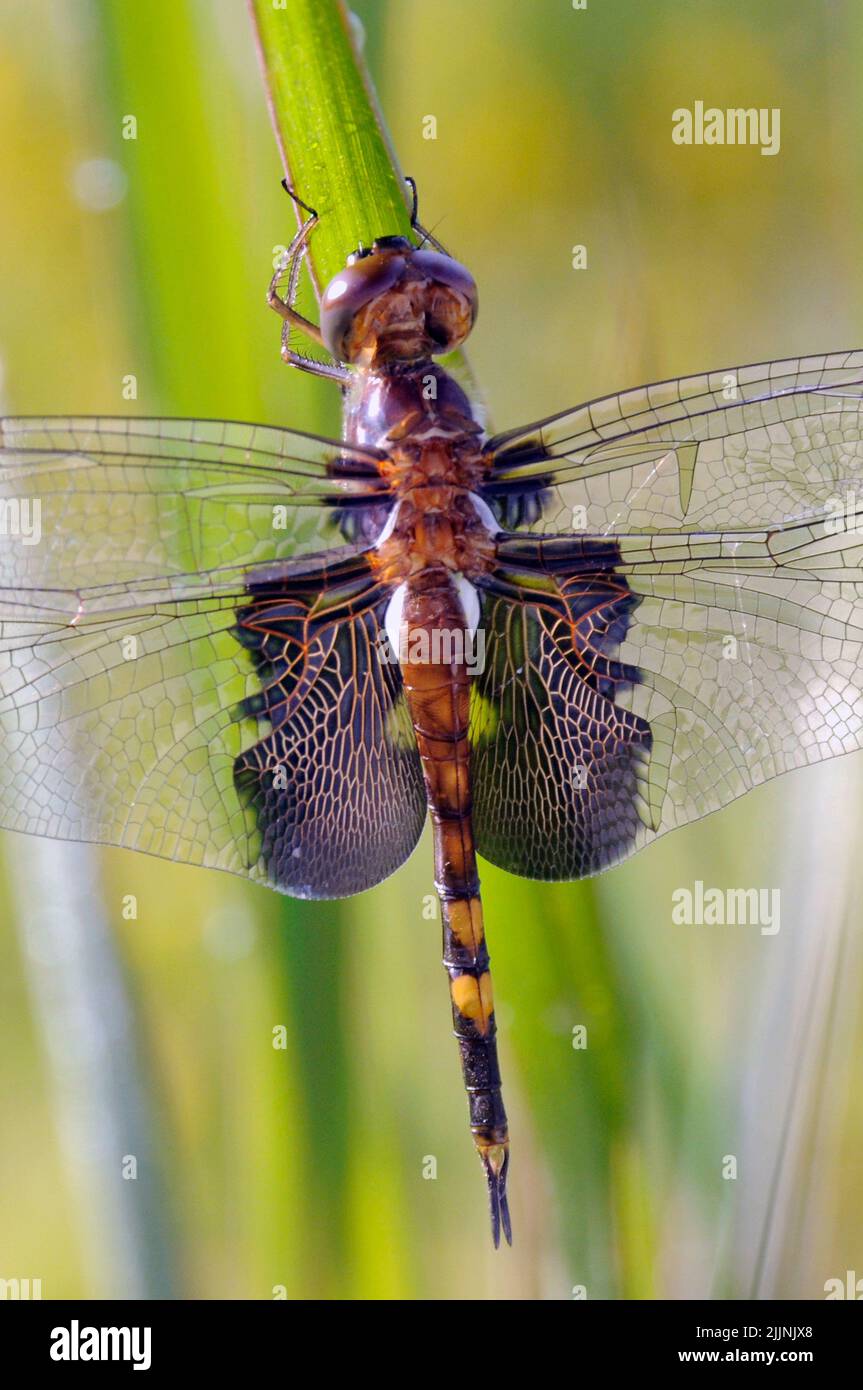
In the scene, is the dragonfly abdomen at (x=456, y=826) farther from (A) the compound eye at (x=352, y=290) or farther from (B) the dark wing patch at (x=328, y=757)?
(A) the compound eye at (x=352, y=290)

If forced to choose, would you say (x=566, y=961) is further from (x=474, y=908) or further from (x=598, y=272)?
(x=598, y=272)

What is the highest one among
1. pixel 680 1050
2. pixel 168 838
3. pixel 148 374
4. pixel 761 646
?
pixel 148 374

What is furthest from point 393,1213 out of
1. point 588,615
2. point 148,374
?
point 148,374

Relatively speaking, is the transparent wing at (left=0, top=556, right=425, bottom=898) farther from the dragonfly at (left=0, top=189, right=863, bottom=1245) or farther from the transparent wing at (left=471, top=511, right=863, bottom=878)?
the transparent wing at (left=471, top=511, right=863, bottom=878)

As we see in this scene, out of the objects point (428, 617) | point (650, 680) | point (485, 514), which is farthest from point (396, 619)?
point (650, 680)

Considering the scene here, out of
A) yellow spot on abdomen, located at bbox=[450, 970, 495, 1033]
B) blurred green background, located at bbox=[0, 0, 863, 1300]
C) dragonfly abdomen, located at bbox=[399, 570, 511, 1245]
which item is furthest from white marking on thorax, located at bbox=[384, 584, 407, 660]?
yellow spot on abdomen, located at bbox=[450, 970, 495, 1033]

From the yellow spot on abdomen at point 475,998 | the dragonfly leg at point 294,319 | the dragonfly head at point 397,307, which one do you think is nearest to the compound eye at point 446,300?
the dragonfly head at point 397,307
